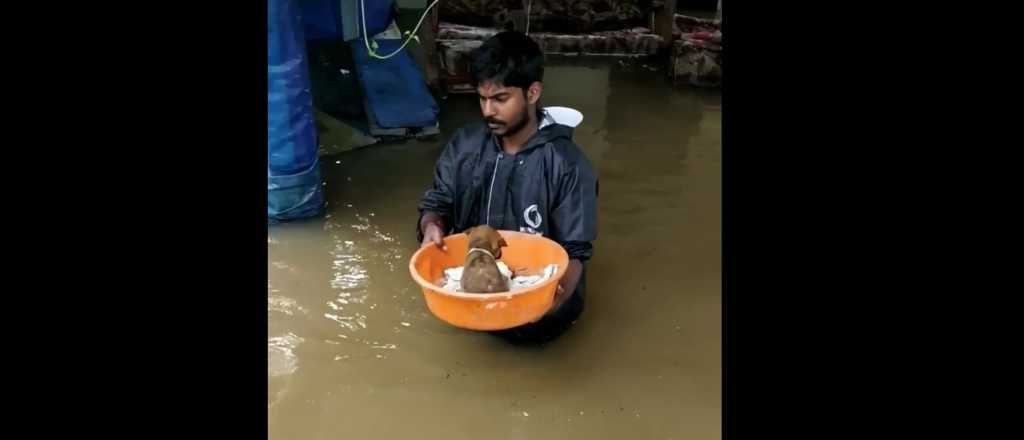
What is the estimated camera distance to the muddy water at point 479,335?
2.27 meters

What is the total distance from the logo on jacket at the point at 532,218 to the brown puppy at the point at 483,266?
1.02ft

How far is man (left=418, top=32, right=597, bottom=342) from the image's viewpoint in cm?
240

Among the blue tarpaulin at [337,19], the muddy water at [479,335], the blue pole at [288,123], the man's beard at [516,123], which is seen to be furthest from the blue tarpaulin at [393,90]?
the man's beard at [516,123]

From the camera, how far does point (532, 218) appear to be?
2.61m

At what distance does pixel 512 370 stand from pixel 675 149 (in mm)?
2426

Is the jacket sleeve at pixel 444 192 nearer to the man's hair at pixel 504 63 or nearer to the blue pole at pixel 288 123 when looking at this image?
the man's hair at pixel 504 63

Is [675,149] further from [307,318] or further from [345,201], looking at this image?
[307,318]

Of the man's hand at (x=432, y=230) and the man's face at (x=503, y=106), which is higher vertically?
the man's face at (x=503, y=106)

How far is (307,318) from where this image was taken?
273 centimetres

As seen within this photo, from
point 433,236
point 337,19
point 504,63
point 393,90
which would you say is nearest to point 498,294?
point 433,236

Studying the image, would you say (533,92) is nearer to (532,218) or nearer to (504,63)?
(504,63)

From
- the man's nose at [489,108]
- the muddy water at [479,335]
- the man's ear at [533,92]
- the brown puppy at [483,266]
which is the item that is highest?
the man's ear at [533,92]

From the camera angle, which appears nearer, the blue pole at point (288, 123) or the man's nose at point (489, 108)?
the man's nose at point (489, 108)

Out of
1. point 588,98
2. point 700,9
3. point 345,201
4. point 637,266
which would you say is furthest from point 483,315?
point 700,9
